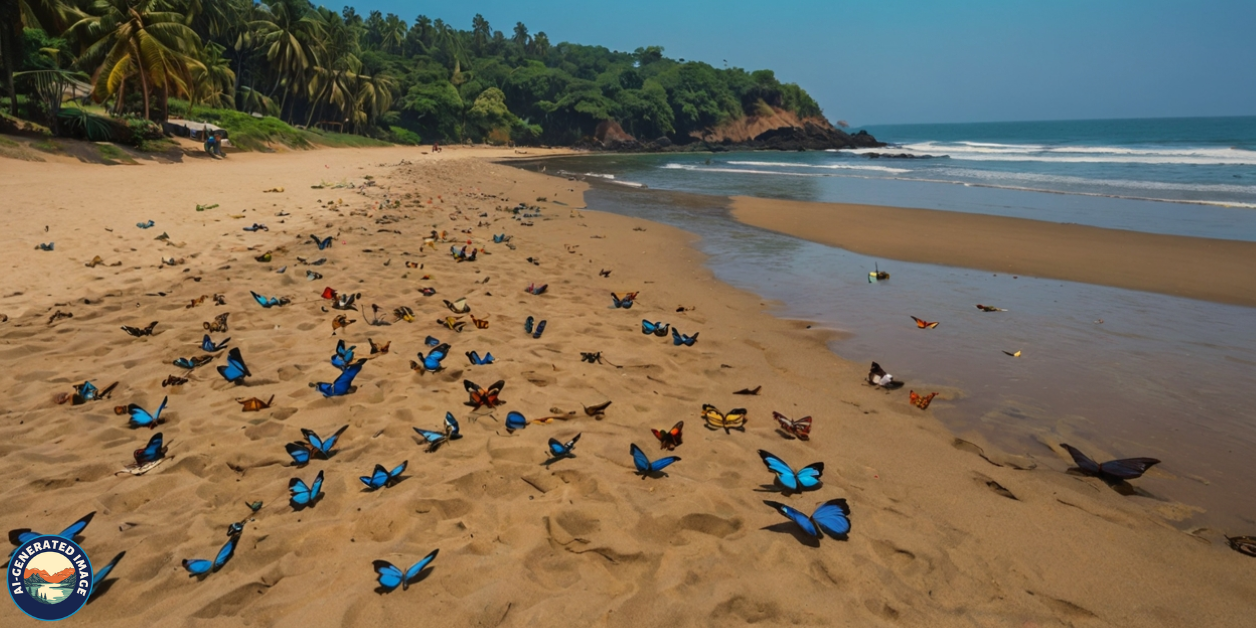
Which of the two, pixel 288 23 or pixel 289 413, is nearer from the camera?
pixel 289 413

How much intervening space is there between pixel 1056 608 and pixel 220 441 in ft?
12.7

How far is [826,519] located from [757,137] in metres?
102

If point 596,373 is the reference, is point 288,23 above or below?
above

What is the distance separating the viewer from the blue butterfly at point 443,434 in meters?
3.13

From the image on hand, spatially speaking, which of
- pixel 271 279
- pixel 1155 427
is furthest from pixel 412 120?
pixel 1155 427

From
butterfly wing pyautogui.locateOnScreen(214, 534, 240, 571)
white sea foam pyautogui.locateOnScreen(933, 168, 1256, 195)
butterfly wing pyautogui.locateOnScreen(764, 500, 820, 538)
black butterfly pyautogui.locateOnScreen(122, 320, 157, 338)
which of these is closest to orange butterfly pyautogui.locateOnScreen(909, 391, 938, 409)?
butterfly wing pyautogui.locateOnScreen(764, 500, 820, 538)

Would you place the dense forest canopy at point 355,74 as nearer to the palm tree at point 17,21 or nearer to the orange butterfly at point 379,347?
the palm tree at point 17,21

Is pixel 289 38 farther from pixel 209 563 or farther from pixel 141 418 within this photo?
pixel 209 563

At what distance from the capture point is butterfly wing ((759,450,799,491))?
2.88 meters

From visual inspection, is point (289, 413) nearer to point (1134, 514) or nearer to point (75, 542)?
point (75, 542)

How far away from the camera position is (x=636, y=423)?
11.8ft

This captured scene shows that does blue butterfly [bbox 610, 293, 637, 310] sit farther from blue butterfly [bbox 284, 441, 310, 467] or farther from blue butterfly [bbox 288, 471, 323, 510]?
blue butterfly [bbox 288, 471, 323, 510]

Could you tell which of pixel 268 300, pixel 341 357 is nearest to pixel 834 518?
pixel 341 357

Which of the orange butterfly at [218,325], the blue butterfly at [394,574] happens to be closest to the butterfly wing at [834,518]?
the blue butterfly at [394,574]
